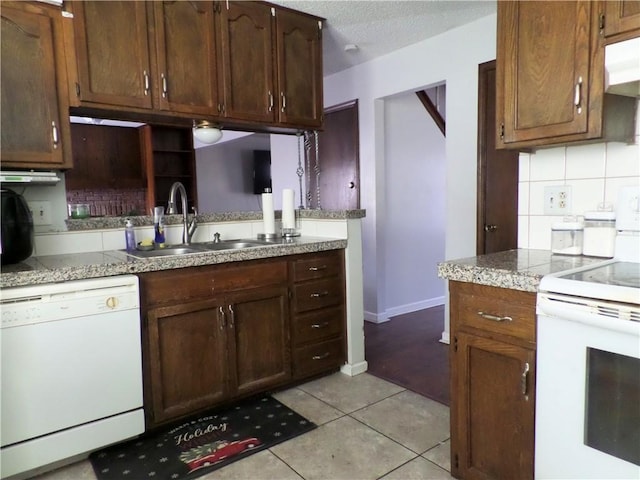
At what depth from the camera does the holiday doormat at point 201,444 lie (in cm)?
178

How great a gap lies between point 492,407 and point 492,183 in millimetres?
1985

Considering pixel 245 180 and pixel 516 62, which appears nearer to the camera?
pixel 516 62

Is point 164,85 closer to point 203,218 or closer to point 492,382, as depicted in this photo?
point 203,218

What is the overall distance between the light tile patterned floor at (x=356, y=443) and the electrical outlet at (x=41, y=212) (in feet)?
3.85

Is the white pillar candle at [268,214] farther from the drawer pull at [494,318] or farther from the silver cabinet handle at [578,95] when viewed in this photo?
the silver cabinet handle at [578,95]

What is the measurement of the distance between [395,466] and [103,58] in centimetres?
234

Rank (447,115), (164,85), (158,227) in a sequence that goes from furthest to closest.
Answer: (447,115) < (158,227) < (164,85)

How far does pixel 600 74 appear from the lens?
147 centimetres

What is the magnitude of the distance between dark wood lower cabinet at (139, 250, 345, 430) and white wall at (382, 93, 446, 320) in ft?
5.01

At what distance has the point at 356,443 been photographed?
1.95 metres

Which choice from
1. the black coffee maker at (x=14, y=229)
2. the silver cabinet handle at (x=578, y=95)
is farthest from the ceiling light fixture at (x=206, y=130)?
the silver cabinet handle at (x=578, y=95)

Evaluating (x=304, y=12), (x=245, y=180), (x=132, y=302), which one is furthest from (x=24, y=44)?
(x=245, y=180)

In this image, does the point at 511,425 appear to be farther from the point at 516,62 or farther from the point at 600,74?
the point at 516,62

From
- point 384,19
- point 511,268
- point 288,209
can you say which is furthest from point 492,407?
point 384,19
